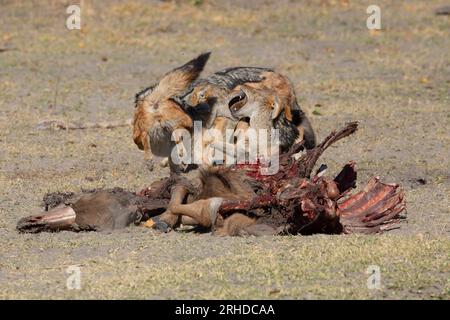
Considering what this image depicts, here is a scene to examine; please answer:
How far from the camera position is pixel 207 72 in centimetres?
1398

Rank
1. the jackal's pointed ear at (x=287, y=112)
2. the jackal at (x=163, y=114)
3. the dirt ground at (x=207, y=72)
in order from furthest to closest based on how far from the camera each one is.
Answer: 1. the jackal's pointed ear at (x=287, y=112)
2. the jackal at (x=163, y=114)
3. the dirt ground at (x=207, y=72)

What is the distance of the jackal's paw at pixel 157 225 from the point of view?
7.14 metres

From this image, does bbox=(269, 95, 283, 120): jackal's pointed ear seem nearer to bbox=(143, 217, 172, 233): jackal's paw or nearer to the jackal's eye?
the jackal's eye

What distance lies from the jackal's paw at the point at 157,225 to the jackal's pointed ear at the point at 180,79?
1.47m

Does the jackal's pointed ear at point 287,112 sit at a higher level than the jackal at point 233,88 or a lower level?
lower

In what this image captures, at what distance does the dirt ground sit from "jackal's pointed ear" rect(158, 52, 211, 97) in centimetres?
85

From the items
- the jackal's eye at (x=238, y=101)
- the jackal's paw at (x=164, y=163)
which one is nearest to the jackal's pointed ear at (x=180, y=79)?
the jackal's eye at (x=238, y=101)

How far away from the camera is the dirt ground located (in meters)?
5.96

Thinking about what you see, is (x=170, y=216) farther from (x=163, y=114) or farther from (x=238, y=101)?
(x=238, y=101)

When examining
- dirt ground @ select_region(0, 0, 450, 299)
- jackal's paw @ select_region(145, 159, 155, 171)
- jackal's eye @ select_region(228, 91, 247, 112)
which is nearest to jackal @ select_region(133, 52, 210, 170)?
jackal's eye @ select_region(228, 91, 247, 112)

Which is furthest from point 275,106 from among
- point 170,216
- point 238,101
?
point 170,216

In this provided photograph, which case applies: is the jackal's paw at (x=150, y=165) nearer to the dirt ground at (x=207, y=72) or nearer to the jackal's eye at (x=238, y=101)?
the dirt ground at (x=207, y=72)

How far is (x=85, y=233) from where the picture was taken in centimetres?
718

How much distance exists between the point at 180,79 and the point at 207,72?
5.45 metres
